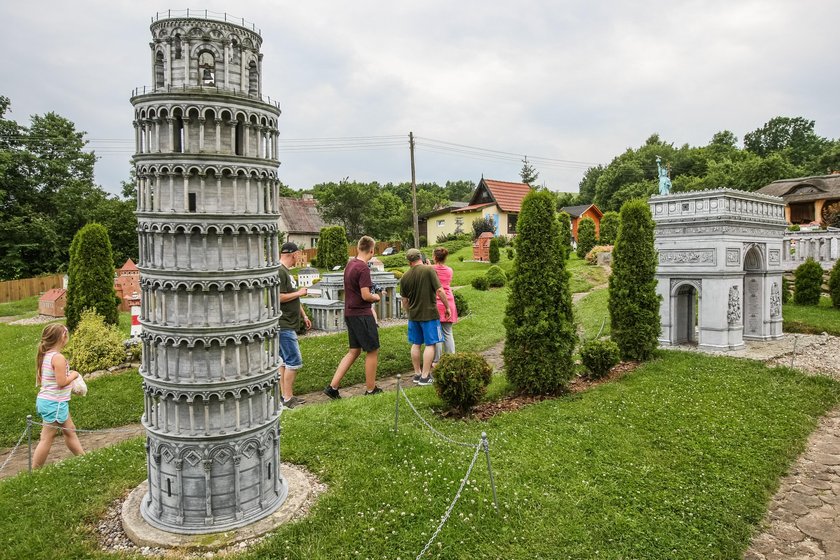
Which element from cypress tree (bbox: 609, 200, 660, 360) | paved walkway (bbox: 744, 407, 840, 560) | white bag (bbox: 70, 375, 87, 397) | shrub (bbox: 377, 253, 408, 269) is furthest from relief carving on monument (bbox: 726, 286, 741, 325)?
shrub (bbox: 377, 253, 408, 269)

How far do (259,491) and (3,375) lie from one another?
11970mm

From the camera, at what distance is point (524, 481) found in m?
7.24

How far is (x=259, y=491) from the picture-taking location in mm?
6449

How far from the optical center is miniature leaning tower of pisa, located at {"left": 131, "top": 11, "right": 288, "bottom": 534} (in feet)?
19.6

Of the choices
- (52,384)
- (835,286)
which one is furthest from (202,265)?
(835,286)

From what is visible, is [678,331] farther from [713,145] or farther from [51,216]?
[713,145]

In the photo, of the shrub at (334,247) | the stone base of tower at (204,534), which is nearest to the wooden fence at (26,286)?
the shrub at (334,247)

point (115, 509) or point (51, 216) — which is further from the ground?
point (51, 216)

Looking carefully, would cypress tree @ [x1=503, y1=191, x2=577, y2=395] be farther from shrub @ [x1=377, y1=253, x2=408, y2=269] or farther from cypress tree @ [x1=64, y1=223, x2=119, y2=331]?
shrub @ [x1=377, y1=253, x2=408, y2=269]

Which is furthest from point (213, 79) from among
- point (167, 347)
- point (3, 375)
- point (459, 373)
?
point (3, 375)

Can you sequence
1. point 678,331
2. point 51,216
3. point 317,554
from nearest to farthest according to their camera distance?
1. point 317,554
2. point 678,331
3. point 51,216

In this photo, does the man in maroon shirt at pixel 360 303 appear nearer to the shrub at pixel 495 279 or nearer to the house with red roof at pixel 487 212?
the shrub at pixel 495 279

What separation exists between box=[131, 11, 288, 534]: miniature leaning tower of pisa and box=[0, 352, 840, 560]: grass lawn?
3.18ft

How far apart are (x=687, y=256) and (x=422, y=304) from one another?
9.35 metres
